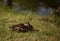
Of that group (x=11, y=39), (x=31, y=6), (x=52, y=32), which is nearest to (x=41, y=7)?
(x=31, y=6)

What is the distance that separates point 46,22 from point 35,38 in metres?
1.80

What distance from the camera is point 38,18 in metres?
8.10

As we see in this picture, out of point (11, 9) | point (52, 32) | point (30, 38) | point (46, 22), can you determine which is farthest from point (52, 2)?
point (30, 38)

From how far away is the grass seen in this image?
243 inches

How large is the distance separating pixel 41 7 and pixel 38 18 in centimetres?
300

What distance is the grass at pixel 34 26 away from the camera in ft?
20.2

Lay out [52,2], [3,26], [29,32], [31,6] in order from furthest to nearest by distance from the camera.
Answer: [52,2], [31,6], [3,26], [29,32]

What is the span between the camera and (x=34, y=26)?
7148mm

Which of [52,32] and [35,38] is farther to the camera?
[52,32]

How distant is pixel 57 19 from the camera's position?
26.2 feet

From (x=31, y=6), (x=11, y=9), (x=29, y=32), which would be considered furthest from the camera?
(x=31, y=6)

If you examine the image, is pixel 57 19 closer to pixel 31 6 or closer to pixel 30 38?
pixel 30 38

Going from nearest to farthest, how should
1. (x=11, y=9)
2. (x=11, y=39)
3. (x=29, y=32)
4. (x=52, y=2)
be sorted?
(x=11, y=39) → (x=29, y=32) → (x=11, y=9) → (x=52, y=2)

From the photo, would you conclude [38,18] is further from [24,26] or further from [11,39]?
[11,39]
